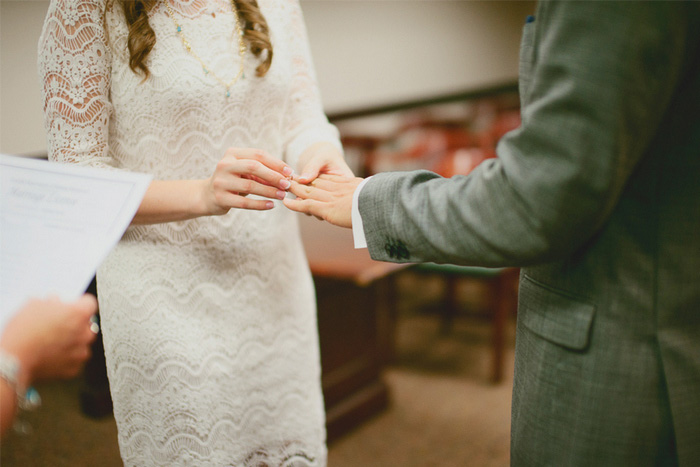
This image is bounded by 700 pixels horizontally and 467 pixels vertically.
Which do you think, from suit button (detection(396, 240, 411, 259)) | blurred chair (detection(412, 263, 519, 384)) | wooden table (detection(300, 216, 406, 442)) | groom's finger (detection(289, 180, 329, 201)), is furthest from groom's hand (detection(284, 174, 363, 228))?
blurred chair (detection(412, 263, 519, 384))

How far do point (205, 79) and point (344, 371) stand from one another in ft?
5.94

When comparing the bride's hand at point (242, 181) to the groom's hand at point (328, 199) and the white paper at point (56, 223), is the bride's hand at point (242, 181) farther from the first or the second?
the white paper at point (56, 223)

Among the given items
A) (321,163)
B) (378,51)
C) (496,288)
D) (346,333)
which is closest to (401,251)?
(321,163)

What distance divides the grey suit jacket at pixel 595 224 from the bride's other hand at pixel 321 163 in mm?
210

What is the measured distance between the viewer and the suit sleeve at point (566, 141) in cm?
65

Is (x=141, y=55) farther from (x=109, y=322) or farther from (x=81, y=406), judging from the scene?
(x=81, y=406)

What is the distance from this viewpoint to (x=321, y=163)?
1.12m

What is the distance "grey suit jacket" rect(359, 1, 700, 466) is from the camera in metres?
0.67

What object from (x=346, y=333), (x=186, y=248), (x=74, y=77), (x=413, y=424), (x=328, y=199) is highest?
(x=74, y=77)

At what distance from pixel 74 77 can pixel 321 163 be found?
1.56 feet

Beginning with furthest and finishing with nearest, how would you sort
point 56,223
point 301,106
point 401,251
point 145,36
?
1. point 301,106
2. point 145,36
3. point 401,251
4. point 56,223

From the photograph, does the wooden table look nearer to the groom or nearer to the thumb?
the thumb

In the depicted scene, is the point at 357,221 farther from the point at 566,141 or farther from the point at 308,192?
the point at 566,141

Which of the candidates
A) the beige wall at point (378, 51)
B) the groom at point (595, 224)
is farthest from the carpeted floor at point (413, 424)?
the groom at point (595, 224)
